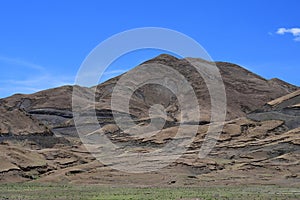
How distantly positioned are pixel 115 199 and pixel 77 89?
151283 millimetres

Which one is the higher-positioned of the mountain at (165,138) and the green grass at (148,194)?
the mountain at (165,138)

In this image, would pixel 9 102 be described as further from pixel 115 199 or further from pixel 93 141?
pixel 115 199

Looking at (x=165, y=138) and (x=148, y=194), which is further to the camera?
(x=165, y=138)

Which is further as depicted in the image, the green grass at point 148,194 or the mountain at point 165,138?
the mountain at point 165,138

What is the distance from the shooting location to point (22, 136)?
4124 inches

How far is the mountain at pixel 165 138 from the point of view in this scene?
6762 cm

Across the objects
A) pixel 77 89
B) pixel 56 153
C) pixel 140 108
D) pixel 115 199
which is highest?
pixel 77 89

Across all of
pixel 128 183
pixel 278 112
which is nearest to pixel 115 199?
pixel 128 183

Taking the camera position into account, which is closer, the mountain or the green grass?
the green grass

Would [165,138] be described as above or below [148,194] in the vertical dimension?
above

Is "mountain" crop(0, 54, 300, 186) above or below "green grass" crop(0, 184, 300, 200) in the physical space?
above

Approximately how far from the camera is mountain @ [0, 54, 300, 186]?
67.6 m

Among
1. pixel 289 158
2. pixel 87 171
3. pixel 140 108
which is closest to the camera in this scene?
pixel 87 171

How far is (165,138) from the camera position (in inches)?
4240
